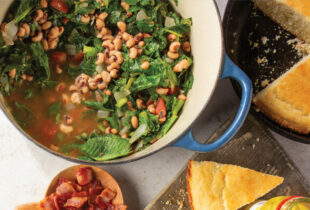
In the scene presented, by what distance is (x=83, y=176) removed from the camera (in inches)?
83.8

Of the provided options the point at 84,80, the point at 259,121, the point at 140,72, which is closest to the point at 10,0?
the point at 84,80

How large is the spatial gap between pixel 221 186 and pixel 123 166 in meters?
0.58

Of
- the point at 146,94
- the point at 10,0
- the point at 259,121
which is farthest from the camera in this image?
the point at 259,121

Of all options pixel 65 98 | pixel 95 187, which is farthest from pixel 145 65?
pixel 95 187

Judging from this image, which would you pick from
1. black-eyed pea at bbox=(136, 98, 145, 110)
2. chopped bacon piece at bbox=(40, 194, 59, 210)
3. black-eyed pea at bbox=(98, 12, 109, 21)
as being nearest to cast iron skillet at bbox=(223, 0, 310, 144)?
black-eyed pea at bbox=(136, 98, 145, 110)

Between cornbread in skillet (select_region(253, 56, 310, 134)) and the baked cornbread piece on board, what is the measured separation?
0.71 feet

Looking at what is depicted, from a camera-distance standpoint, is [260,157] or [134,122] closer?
[134,122]

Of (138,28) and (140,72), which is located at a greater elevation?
(138,28)

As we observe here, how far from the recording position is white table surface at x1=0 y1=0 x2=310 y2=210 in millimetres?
2248

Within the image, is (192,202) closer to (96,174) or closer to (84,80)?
(96,174)

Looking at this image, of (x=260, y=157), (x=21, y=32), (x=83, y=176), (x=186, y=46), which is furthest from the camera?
(x=260, y=157)

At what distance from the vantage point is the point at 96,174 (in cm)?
220

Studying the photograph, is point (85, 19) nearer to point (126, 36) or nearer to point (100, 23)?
point (100, 23)

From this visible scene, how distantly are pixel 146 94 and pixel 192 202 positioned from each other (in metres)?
0.63
